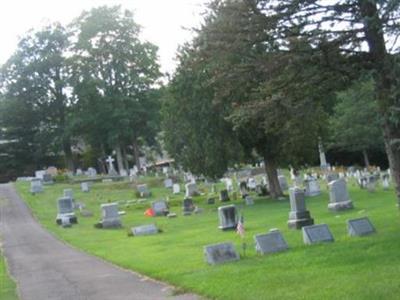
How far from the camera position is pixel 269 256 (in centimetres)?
1234

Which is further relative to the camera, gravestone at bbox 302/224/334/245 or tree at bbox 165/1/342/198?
gravestone at bbox 302/224/334/245

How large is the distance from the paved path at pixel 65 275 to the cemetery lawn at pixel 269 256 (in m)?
0.42

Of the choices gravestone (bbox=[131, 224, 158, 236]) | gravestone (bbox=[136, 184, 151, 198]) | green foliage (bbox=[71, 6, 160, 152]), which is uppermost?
green foliage (bbox=[71, 6, 160, 152])

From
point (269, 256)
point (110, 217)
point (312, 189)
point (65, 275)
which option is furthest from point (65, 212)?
point (269, 256)

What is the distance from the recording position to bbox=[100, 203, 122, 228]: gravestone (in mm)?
24531

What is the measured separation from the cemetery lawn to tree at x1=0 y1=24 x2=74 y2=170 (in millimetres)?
50703

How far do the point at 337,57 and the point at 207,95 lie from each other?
58.6ft

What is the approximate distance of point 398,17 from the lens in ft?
32.7

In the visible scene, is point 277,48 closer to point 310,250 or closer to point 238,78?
point 238,78

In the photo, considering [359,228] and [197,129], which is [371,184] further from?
[359,228]

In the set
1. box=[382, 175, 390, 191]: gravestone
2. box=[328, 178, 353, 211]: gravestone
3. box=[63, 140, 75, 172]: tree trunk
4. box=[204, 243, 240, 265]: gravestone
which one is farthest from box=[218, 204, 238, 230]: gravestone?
box=[63, 140, 75, 172]: tree trunk

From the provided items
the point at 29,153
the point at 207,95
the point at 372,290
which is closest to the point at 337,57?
the point at 372,290

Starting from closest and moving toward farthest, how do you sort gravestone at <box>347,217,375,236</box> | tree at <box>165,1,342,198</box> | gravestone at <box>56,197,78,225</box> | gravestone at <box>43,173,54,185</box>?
tree at <box>165,1,342,198</box> → gravestone at <box>347,217,375,236</box> → gravestone at <box>56,197,78,225</box> → gravestone at <box>43,173,54,185</box>

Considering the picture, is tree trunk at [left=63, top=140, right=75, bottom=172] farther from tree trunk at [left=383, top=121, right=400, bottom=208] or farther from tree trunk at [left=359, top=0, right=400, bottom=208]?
tree trunk at [left=359, top=0, right=400, bottom=208]
